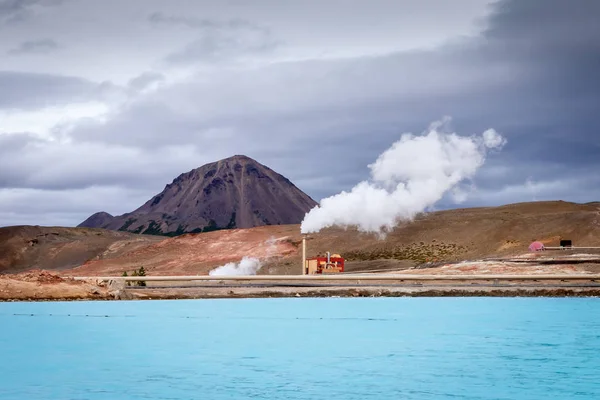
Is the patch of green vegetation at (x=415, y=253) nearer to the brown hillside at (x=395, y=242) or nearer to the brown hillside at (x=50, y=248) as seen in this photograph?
the brown hillside at (x=395, y=242)

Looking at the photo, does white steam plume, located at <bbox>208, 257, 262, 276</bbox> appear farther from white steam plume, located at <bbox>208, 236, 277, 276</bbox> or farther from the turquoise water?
the turquoise water

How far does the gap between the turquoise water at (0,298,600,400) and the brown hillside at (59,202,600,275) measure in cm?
4903

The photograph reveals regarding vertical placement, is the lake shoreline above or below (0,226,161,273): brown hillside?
below

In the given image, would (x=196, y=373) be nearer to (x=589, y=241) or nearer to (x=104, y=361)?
(x=104, y=361)

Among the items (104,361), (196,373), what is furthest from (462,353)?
(104,361)

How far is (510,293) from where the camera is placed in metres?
44.4

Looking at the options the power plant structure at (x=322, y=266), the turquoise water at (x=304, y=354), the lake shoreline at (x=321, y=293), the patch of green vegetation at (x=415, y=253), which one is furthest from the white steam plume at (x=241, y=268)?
the turquoise water at (x=304, y=354)

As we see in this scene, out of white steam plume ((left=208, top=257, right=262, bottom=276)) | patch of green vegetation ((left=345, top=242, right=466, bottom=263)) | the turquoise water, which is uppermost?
patch of green vegetation ((left=345, top=242, right=466, bottom=263))

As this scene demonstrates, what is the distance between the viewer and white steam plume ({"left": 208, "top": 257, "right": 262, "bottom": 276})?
86.1m

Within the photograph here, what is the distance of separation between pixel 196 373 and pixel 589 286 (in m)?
35.0

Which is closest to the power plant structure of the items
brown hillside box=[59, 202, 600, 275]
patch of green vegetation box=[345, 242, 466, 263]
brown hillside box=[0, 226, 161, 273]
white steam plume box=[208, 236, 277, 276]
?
brown hillside box=[59, 202, 600, 275]

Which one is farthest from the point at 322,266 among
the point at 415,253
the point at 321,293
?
the point at 321,293

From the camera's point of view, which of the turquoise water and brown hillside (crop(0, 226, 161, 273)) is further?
brown hillside (crop(0, 226, 161, 273))

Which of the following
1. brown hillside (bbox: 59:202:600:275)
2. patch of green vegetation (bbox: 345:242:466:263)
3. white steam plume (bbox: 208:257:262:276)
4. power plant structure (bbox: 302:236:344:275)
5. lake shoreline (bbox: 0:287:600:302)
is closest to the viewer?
lake shoreline (bbox: 0:287:600:302)
